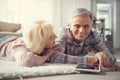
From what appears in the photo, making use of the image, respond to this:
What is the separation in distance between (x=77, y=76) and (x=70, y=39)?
0.46 meters

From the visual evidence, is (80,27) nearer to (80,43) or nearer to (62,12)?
(80,43)

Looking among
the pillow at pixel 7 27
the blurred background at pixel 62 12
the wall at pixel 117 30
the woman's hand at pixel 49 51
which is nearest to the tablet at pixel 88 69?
the woman's hand at pixel 49 51

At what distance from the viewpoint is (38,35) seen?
3.22 ft

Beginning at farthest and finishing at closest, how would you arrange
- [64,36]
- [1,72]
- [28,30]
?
1. [64,36]
2. [28,30]
3. [1,72]

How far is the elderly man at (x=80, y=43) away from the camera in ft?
3.34

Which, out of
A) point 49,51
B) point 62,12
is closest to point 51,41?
point 49,51

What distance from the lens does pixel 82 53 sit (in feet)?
4.31

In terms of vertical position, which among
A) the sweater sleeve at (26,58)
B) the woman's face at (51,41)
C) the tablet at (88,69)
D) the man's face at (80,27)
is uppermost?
the man's face at (80,27)

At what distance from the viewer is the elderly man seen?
3.34ft

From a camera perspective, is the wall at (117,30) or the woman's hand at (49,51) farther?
the wall at (117,30)

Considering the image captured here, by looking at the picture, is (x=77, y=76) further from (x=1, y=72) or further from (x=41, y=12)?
(x=41, y=12)

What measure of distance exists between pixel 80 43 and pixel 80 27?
0.43 ft

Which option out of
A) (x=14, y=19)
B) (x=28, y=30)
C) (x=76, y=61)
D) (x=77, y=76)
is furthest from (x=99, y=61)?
(x=14, y=19)

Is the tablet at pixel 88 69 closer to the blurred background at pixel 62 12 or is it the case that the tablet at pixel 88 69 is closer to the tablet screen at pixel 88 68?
the tablet screen at pixel 88 68
